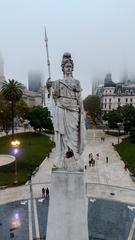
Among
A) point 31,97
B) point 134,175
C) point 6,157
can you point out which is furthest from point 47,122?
point 31,97

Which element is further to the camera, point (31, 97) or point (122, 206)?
point (31, 97)

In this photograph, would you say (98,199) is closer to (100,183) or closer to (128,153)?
(100,183)

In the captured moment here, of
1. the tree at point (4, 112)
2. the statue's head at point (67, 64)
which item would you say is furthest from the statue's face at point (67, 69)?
the tree at point (4, 112)

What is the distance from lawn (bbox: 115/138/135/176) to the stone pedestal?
24514mm

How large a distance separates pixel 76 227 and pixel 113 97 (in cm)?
10577

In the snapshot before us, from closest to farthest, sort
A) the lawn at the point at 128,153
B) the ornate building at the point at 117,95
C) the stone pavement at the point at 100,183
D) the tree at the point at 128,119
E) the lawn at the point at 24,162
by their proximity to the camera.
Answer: the stone pavement at the point at 100,183 < the lawn at the point at 24,162 < the lawn at the point at 128,153 < the tree at the point at 128,119 < the ornate building at the point at 117,95

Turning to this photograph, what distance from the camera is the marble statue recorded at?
10242 millimetres

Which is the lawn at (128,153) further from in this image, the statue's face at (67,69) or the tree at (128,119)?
the statue's face at (67,69)

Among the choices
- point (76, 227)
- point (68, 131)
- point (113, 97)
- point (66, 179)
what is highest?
point (113, 97)

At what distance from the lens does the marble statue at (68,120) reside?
1024cm

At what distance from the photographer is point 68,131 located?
1027 centimetres

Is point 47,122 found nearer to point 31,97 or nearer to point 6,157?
point 6,157

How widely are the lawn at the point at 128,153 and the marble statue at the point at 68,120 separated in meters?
24.6

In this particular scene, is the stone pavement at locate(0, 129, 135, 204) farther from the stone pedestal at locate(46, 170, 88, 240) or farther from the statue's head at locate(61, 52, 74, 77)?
the statue's head at locate(61, 52, 74, 77)
